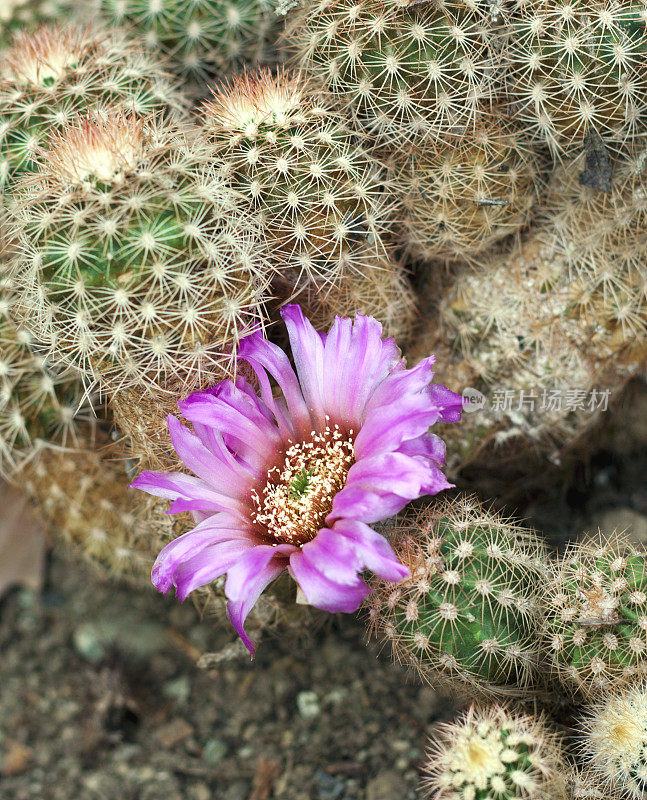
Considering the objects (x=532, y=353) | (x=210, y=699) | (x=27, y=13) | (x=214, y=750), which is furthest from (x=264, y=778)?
(x=27, y=13)

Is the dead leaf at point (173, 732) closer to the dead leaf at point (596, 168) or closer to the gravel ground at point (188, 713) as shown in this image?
the gravel ground at point (188, 713)

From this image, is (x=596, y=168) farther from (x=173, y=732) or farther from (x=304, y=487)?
(x=173, y=732)

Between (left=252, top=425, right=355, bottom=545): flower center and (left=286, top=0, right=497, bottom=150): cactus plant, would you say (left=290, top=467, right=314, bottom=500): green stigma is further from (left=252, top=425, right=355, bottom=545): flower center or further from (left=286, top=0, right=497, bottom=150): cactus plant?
(left=286, top=0, right=497, bottom=150): cactus plant

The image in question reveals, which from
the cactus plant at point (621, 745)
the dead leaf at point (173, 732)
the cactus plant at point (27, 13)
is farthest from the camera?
the cactus plant at point (27, 13)

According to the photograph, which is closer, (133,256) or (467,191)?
(133,256)

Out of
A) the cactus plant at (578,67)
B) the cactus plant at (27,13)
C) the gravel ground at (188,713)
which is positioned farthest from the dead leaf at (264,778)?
the cactus plant at (27,13)

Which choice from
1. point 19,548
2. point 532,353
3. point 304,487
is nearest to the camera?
point 304,487

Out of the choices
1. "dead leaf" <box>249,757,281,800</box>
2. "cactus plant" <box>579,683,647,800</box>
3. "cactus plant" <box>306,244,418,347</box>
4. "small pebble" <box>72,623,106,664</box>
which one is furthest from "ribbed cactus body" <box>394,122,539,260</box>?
"small pebble" <box>72,623,106,664</box>

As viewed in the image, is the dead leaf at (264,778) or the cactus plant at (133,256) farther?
the dead leaf at (264,778)
